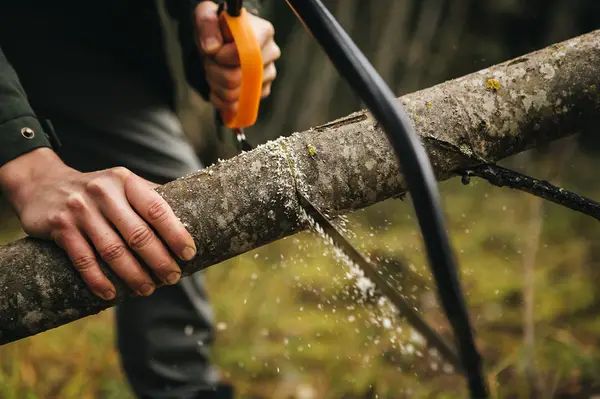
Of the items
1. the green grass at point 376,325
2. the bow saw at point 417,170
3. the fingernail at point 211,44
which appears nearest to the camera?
the bow saw at point 417,170

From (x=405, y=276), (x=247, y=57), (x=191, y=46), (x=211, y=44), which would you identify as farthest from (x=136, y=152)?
(x=405, y=276)

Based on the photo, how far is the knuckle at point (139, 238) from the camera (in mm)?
774

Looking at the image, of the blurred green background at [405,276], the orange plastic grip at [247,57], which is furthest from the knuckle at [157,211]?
the blurred green background at [405,276]

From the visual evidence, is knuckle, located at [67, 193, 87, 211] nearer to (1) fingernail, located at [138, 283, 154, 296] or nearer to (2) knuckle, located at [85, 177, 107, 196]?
(2) knuckle, located at [85, 177, 107, 196]

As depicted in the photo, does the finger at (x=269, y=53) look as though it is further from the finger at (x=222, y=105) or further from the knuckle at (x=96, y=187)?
the knuckle at (x=96, y=187)

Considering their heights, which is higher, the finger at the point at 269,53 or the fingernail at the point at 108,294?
the finger at the point at 269,53

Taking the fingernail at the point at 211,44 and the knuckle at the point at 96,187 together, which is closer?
the knuckle at the point at 96,187

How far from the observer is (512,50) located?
317 centimetres

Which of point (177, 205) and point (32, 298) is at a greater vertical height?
point (177, 205)

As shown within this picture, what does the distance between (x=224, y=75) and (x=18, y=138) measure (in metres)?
0.45

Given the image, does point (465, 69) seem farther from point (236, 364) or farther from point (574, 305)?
point (236, 364)

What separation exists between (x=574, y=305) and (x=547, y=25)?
138 cm

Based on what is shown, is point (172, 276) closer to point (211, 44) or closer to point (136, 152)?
point (211, 44)

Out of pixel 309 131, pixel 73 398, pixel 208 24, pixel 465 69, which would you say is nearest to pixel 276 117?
pixel 465 69
